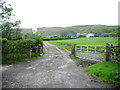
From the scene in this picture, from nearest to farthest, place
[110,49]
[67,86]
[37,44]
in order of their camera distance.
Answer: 1. [67,86]
2. [110,49]
3. [37,44]

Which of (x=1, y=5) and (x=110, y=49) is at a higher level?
(x=1, y=5)

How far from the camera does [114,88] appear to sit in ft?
11.4

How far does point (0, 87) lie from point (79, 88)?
318 cm

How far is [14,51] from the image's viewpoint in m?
8.08

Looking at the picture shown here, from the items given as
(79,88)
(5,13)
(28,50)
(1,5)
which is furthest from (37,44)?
(79,88)

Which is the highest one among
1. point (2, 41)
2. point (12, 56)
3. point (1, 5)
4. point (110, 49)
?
point (1, 5)

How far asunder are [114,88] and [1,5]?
10.7 meters

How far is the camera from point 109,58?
6223mm

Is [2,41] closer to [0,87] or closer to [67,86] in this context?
[0,87]

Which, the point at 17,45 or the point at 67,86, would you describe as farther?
the point at 17,45

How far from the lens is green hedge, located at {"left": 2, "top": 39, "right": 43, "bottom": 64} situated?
7711 mm

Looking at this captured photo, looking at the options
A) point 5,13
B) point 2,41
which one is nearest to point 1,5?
point 5,13

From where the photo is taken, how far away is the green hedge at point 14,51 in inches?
304

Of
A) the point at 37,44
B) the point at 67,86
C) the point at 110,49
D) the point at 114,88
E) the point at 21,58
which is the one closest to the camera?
the point at 114,88
